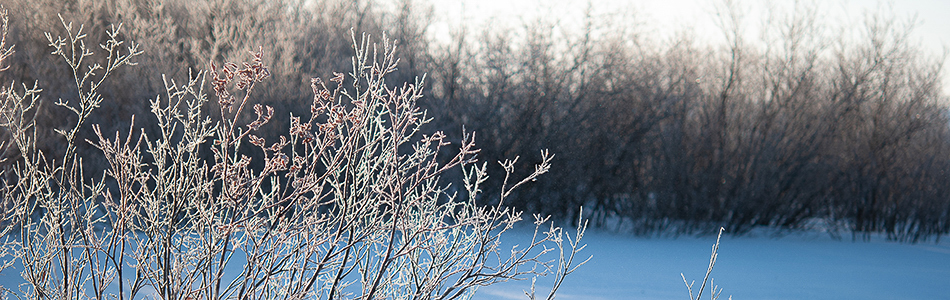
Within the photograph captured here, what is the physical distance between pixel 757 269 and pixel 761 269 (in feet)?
0.19

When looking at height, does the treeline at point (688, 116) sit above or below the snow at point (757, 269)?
above

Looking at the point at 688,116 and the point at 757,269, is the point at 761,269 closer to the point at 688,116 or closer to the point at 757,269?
the point at 757,269

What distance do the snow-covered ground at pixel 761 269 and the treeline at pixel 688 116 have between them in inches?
25.1

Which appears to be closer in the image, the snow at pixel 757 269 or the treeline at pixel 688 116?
the snow at pixel 757 269

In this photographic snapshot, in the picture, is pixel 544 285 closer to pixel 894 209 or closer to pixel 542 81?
pixel 542 81

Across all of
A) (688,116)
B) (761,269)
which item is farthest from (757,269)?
(688,116)

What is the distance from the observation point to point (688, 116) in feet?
38.4

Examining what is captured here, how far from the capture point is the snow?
23.3 ft

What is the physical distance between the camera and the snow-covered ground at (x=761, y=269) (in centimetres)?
716

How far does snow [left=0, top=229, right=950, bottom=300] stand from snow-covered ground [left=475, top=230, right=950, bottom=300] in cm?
1

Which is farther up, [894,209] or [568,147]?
[568,147]

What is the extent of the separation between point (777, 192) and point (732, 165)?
0.88 m

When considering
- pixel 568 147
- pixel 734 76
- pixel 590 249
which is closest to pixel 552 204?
pixel 568 147

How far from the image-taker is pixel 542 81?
11250mm
